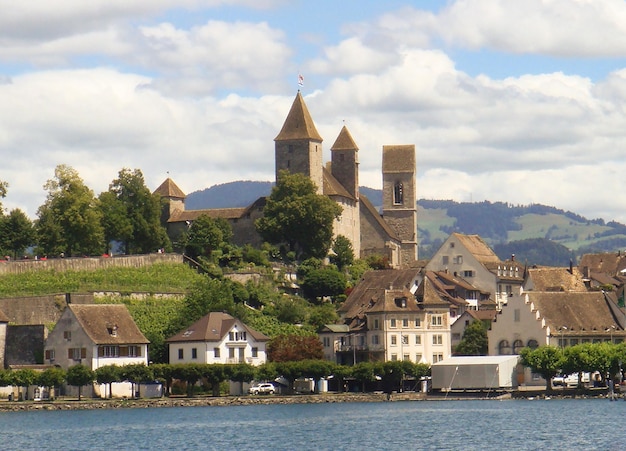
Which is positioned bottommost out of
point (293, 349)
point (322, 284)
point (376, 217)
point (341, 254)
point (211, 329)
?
point (293, 349)

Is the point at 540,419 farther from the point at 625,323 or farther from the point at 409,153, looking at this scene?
the point at 409,153

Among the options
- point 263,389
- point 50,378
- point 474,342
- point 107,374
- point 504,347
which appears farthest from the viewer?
point 474,342

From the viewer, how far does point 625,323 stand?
119 metres

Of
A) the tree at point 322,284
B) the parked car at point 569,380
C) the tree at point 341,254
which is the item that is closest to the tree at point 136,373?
the parked car at point 569,380

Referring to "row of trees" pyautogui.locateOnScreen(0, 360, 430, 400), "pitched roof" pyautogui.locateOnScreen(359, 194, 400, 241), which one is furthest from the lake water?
"pitched roof" pyautogui.locateOnScreen(359, 194, 400, 241)

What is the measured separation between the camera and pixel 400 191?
168 meters

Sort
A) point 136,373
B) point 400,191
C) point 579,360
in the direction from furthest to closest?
point 400,191
point 579,360
point 136,373

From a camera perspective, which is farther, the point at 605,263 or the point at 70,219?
the point at 605,263

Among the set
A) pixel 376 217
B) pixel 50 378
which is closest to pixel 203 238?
pixel 376 217

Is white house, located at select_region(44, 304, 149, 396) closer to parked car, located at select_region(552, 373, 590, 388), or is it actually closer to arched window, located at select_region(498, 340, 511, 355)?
arched window, located at select_region(498, 340, 511, 355)

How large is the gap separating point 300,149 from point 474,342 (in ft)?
115

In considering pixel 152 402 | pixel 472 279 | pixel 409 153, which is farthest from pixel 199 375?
pixel 409 153

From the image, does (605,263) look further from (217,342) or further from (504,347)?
(217,342)

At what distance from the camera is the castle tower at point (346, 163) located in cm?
15662
